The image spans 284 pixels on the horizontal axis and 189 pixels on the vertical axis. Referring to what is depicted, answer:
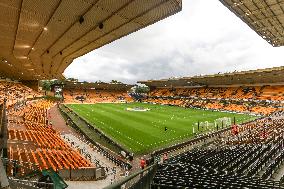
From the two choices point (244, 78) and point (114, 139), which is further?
point (244, 78)

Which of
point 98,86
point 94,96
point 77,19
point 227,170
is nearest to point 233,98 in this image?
point 94,96

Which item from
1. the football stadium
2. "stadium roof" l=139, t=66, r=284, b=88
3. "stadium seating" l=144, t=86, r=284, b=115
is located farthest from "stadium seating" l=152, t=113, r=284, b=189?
"stadium seating" l=144, t=86, r=284, b=115

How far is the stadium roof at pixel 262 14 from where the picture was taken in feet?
61.0

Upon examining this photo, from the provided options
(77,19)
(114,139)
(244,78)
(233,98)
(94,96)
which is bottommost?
(114,139)

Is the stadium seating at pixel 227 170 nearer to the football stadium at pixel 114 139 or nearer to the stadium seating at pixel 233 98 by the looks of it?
the football stadium at pixel 114 139

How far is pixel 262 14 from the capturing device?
20.5m

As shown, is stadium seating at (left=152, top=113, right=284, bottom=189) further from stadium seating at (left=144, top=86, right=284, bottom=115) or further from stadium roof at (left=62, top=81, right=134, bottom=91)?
stadium roof at (left=62, top=81, right=134, bottom=91)

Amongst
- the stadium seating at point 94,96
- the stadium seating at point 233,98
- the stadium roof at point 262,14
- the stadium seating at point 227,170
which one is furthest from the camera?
the stadium seating at point 94,96

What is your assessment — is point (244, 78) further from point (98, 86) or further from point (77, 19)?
point (77, 19)

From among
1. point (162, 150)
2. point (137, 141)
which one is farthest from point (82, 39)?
point (137, 141)

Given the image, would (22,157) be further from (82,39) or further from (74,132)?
(74,132)

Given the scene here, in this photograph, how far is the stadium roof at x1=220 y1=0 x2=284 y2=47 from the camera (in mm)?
18578

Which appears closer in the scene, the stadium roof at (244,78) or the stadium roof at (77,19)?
the stadium roof at (77,19)

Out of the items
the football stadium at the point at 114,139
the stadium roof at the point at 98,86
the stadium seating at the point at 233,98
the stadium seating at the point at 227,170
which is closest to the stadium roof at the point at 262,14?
the football stadium at the point at 114,139
